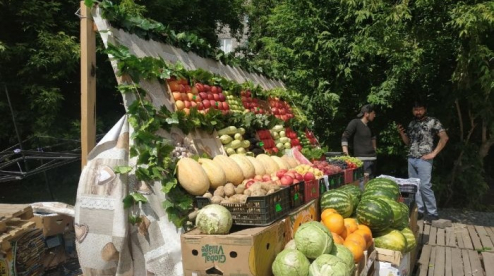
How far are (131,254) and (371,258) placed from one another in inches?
85.6

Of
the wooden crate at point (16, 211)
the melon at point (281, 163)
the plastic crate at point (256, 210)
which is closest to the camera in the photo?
the plastic crate at point (256, 210)

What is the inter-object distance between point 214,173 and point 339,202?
1342mm

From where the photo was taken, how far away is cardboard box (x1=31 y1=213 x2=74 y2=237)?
488cm

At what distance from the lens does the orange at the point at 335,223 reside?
382cm

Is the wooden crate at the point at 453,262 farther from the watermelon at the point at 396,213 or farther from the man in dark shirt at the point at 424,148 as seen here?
the man in dark shirt at the point at 424,148

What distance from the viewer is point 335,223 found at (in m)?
3.84

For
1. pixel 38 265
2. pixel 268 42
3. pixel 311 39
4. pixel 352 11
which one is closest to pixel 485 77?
pixel 352 11

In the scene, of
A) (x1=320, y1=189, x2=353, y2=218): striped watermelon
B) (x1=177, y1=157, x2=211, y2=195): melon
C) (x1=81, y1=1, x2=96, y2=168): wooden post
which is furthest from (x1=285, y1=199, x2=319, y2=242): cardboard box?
(x1=81, y1=1, x2=96, y2=168): wooden post

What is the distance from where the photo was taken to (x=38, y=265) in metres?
4.57

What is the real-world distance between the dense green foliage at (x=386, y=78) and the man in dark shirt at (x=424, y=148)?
2.75ft

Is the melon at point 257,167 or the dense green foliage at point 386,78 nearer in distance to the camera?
the melon at point 257,167

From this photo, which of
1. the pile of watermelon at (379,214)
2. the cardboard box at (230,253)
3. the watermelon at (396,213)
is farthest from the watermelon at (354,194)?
the cardboard box at (230,253)

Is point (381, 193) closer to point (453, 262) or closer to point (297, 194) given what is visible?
point (297, 194)

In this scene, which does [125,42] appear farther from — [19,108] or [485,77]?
[19,108]
